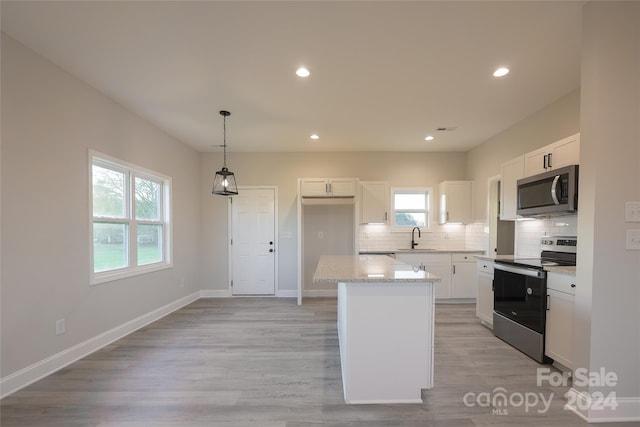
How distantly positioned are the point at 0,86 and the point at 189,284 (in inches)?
139

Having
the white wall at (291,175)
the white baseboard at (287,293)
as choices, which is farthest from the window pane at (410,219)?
the white baseboard at (287,293)

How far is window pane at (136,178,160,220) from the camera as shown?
3707mm

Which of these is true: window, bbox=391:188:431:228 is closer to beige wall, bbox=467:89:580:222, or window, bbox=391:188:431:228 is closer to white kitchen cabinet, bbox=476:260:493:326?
beige wall, bbox=467:89:580:222

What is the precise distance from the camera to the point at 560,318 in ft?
7.79

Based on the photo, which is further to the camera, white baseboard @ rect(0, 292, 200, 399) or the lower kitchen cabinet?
the lower kitchen cabinet

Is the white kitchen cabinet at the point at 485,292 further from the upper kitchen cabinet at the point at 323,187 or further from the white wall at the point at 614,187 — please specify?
the upper kitchen cabinet at the point at 323,187

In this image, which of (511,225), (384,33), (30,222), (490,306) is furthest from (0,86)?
(511,225)

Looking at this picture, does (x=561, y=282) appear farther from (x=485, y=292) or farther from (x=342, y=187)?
(x=342, y=187)

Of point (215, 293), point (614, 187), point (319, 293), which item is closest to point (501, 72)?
point (614, 187)

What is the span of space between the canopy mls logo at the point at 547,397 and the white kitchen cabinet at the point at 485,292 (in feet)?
3.36

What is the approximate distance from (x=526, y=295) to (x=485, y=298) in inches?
32.1

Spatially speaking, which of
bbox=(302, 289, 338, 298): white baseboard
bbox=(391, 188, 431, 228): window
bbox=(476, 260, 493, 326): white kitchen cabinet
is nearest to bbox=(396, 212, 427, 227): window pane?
bbox=(391, 188, 431, 228): window

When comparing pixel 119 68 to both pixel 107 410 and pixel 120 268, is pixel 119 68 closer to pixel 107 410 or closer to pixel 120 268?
pixel 120 268

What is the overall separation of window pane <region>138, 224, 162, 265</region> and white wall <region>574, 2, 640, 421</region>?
4.68 meters
